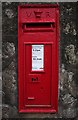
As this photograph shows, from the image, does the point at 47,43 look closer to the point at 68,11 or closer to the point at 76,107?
the point at 68,11

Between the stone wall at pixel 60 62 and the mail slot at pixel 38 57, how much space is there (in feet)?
0.31

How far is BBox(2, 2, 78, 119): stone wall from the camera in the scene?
495 centimetres

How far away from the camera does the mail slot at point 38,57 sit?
15.9ft

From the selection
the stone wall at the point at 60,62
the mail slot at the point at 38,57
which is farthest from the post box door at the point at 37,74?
the stone wall at the point at 60,62

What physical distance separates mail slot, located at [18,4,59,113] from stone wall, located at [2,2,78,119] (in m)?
0.10

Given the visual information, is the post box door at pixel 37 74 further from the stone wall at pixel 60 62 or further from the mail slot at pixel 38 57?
the stone wall at pixel 60 62

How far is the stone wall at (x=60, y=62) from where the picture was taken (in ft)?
16.2

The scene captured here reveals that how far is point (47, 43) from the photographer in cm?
488

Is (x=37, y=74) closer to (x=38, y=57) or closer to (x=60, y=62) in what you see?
(x=38, y=57)

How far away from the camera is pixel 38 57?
16.2 ft

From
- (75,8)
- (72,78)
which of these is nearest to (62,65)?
(72,78)

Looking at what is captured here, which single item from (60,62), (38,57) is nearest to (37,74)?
(38,57)

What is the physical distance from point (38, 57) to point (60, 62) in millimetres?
354

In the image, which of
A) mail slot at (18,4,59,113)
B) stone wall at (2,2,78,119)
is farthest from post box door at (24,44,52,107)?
stone wall at (2,2,78,119)
